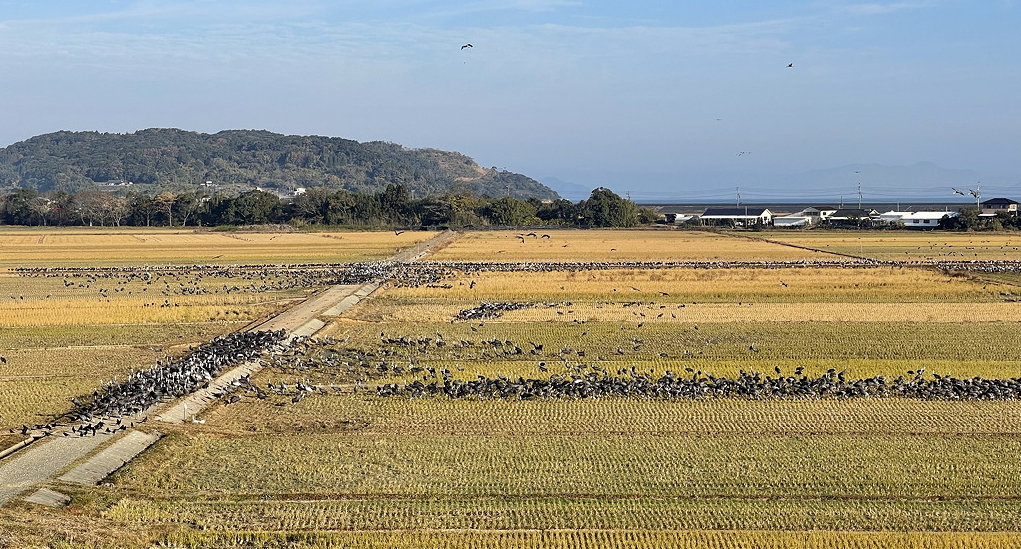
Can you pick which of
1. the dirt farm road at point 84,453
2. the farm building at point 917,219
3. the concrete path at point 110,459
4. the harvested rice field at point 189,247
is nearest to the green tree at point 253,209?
the harvested rice field at point 189,247

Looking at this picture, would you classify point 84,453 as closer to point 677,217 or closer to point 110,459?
point 110,459

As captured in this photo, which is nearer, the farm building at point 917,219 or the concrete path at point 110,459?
the concrete path at point 110,459

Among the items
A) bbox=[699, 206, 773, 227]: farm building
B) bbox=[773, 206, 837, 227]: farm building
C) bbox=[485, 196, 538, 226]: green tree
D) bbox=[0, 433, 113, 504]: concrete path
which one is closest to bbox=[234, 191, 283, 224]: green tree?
bbox=[485, 196, 538, 226]: green tree

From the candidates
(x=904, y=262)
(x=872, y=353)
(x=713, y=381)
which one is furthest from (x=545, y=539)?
(x=904, y=262)

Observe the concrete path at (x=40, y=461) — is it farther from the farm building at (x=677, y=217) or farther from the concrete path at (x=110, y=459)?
the farm building at (x=677, y=217)

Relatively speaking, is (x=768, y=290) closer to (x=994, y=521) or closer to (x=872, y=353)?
(x=872, y=353)
